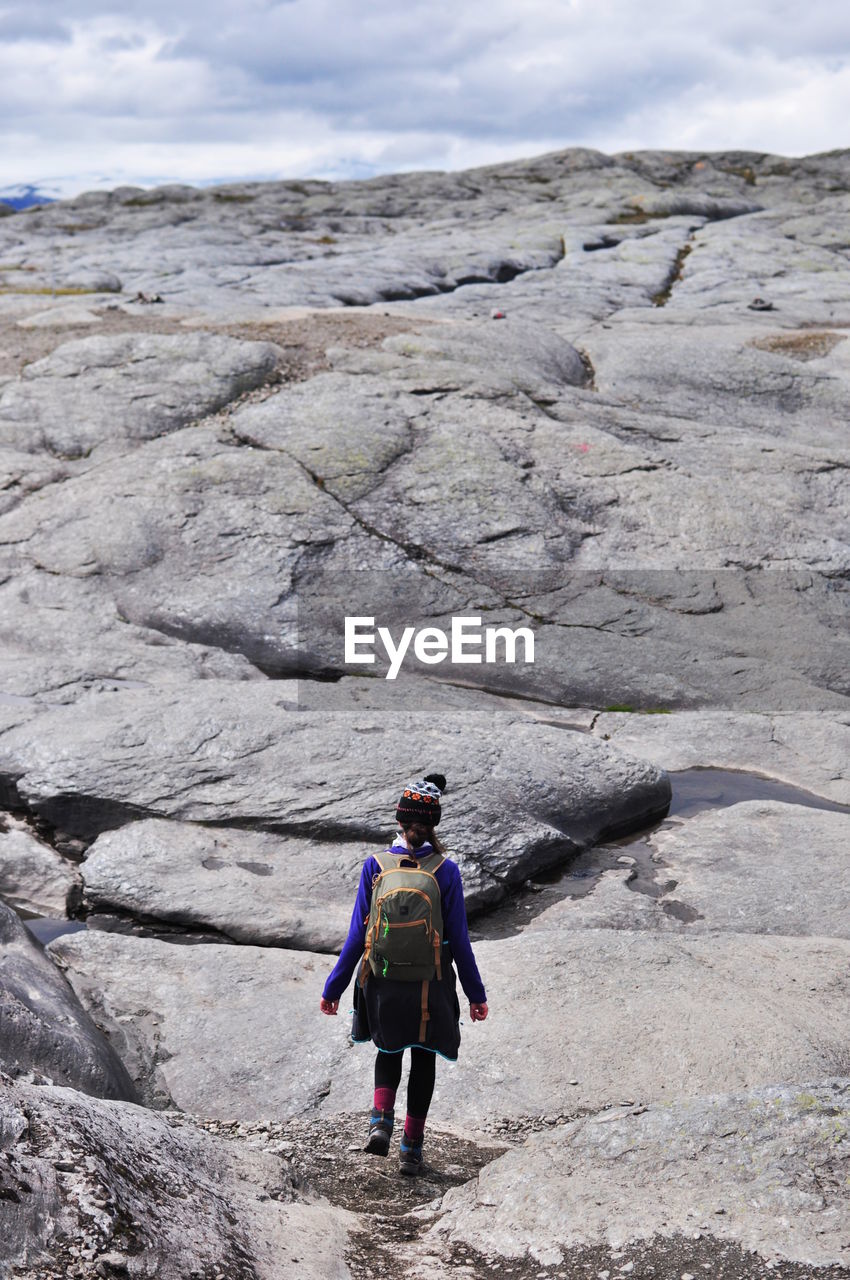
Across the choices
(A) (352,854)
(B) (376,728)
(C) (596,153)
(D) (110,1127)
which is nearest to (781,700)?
(B) (376,728)

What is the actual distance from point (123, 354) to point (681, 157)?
270ft

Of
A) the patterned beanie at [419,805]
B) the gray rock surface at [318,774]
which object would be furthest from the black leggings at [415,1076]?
the gray rock surface at [318,774]

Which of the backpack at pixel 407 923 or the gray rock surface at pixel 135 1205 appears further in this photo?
the backpack at pixel 407 923

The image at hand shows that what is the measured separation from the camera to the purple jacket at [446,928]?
7.65 m

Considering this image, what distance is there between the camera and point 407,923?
733 cm

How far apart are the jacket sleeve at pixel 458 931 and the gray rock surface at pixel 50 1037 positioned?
9.77 feet

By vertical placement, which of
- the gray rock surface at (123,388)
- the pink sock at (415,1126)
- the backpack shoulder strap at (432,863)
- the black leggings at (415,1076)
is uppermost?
the gray rock surface at (123,388)

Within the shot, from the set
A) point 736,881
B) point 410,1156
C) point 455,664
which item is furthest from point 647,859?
point 410,1156

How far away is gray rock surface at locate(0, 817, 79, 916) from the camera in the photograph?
12.2 metres

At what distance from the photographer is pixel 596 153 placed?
3578 inches

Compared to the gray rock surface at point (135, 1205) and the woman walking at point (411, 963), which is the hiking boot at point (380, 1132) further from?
the gray rock surface at point (135, 1205)

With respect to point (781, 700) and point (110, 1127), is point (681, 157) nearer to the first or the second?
point (781, 700)

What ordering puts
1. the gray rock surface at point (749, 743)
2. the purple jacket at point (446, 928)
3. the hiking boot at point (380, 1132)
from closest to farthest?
1. the purple jacket at point (446, 928)
2. the hiking boot at point (380, 1132)
3. the gray rock surface at point (749, 743)

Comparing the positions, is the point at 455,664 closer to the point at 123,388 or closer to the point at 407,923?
the point at 407,923
